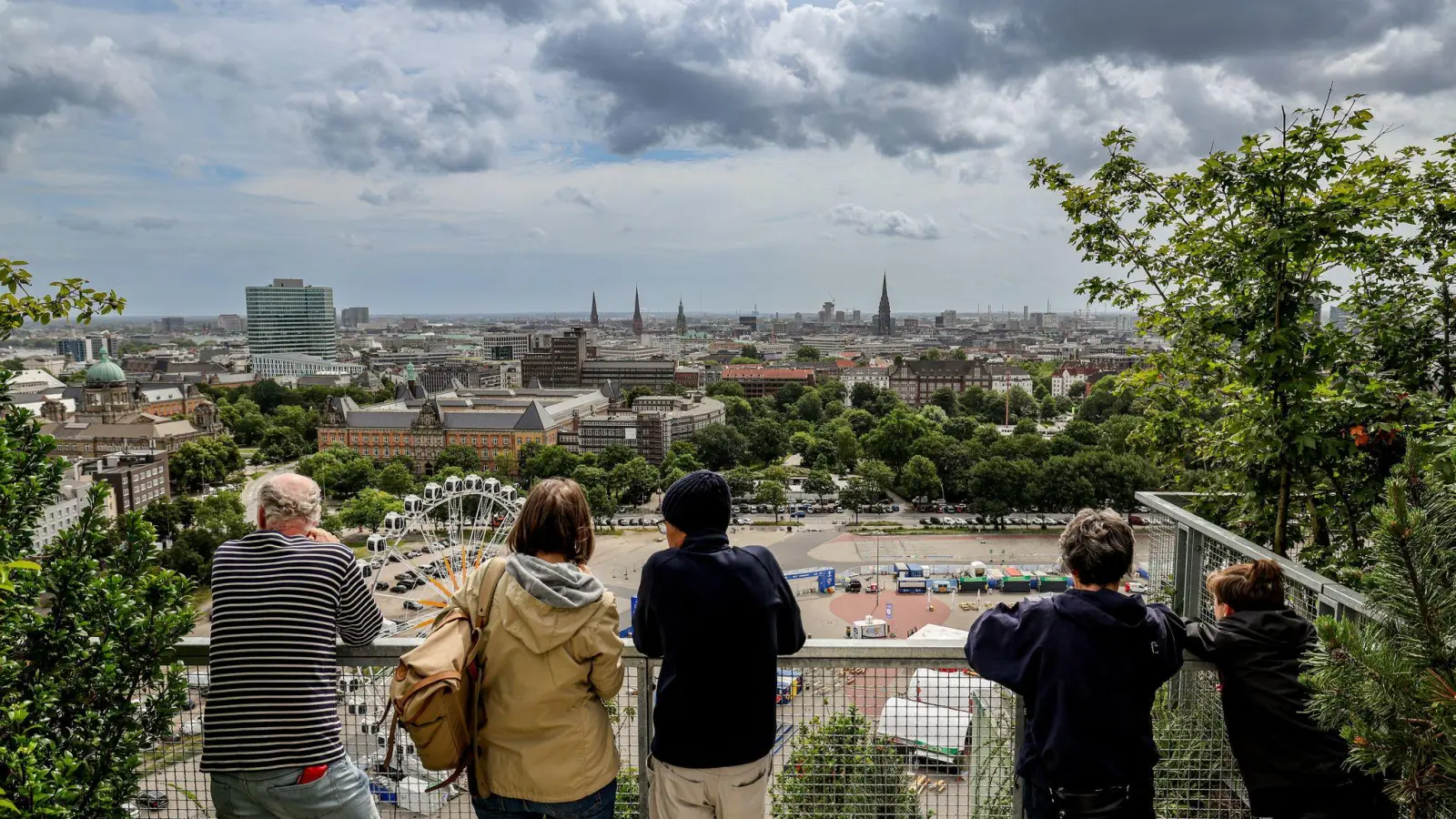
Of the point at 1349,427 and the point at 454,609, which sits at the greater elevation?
the point at 1349,427

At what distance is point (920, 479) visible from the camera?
130ft

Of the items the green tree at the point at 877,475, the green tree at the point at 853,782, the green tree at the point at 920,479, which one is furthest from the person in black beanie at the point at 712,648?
the green tree at the point at 920,479

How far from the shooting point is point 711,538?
2.24 meters

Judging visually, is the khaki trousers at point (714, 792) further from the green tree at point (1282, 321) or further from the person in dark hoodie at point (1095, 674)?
the green tree at point (1282, 321)

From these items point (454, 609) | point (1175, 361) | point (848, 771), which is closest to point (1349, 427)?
point (1175, 361)

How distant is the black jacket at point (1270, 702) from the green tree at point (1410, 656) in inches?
16.2

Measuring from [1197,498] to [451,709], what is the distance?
11.5ft

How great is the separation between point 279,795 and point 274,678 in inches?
11.6

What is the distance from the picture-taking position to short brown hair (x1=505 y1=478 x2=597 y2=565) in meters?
2.20

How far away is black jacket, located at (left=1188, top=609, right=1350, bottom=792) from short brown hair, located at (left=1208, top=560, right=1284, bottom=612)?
4 cm

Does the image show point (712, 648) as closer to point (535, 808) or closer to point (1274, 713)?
point (535, 808)

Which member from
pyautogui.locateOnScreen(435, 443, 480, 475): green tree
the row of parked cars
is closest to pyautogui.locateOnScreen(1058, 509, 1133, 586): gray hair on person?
the row of parked cars

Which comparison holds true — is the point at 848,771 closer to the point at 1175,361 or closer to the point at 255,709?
the point at 255,709

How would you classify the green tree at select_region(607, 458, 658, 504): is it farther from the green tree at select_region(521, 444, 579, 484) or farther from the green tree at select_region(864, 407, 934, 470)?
the green tree at select_region(864, 407, 934, 470)
